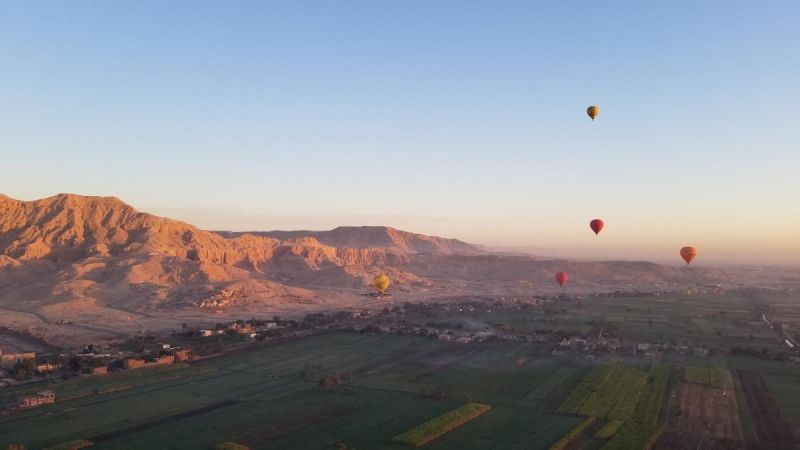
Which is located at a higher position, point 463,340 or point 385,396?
point 463,340

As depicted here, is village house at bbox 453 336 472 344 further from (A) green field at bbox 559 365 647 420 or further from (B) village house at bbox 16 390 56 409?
(B) village house at bbox 16 390 56 409

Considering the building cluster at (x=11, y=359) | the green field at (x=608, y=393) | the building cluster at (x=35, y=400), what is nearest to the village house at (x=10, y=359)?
the building cluster at (x=11, y=359)

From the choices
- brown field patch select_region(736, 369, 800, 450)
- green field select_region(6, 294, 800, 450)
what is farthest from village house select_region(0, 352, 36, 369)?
brown field patch select_region(736, 369, 800, 450)

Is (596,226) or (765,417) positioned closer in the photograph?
(765,417)

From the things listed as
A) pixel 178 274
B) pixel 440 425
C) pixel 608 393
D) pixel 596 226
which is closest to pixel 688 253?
pixel 596 226

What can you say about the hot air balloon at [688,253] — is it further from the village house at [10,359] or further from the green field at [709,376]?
the village house at [10,359]

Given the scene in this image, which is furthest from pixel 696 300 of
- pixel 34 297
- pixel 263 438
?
pixel 34 297

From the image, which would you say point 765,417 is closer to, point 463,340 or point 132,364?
point 463,340

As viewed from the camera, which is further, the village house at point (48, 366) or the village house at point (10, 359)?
the village house at point (10, 359)

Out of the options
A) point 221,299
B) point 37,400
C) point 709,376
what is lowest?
point 37,400

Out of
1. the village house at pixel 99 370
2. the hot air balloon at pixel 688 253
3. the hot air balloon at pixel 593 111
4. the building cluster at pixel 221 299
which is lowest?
the village house at pixel 99 370
